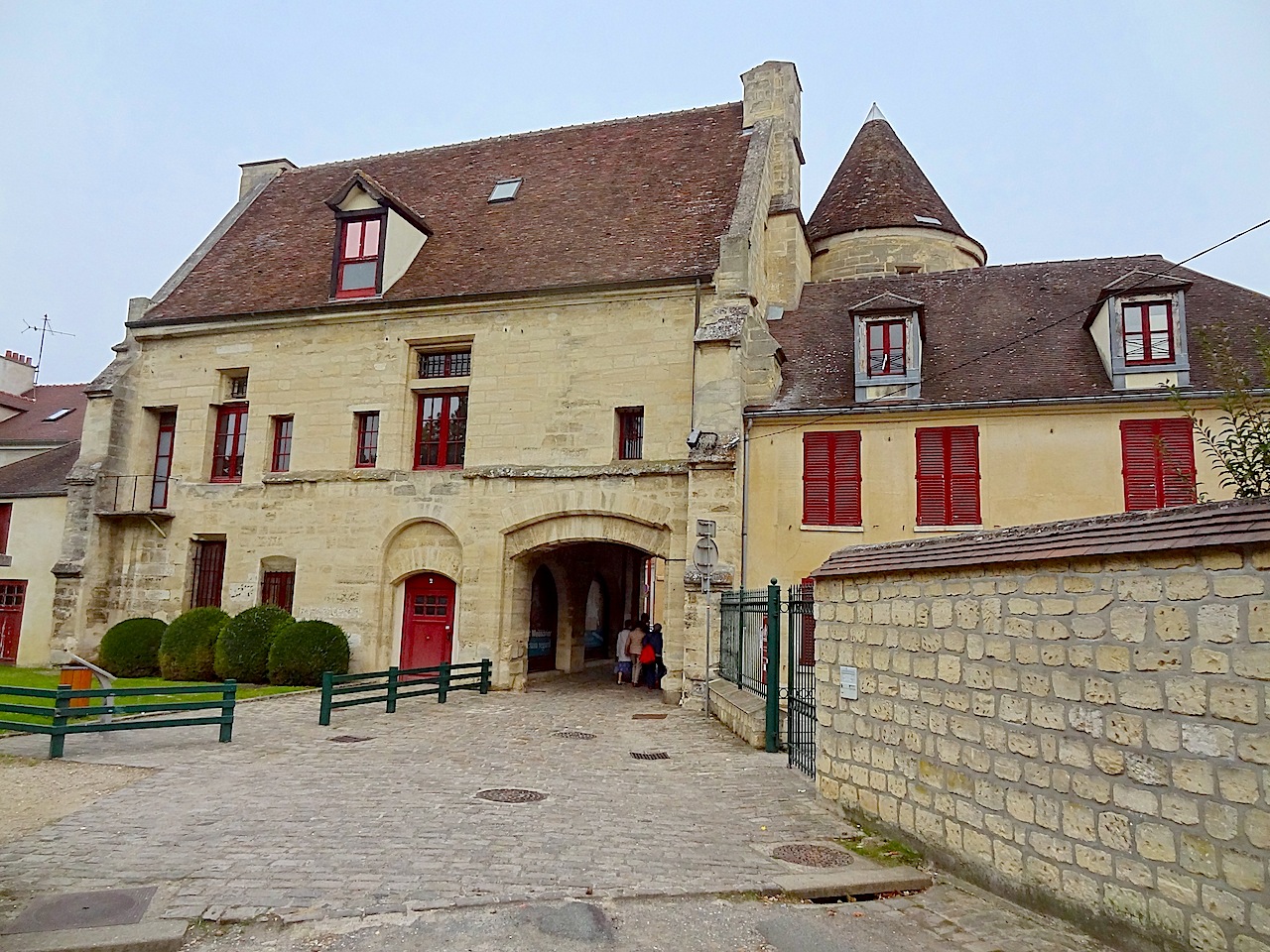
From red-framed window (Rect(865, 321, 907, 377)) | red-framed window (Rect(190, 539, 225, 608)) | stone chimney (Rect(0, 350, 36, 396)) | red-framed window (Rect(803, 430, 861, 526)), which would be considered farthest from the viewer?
stone chimney (Rect(0, 350, 36, 396))

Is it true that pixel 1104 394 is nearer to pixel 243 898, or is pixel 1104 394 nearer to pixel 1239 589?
pixel 1239 589

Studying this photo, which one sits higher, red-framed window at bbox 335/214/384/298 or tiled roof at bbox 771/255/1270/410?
red-framed window at bbox 335/214/384/298

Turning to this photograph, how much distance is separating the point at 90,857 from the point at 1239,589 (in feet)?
23.5

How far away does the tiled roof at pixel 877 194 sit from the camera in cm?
2211

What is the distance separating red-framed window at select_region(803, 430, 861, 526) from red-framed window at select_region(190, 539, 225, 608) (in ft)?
42.3

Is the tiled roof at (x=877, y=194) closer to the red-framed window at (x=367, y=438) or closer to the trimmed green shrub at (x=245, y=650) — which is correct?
the red-framed window at (x=367, y=438)

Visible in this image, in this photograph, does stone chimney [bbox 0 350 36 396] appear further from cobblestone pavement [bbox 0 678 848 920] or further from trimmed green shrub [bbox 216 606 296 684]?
cobblestone pavement [bbox 0 678 848 920]

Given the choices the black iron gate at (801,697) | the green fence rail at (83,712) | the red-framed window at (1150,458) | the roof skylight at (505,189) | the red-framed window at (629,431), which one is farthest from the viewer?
the roof skylight at (505,189)

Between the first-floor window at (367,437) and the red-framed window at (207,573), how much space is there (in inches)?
154

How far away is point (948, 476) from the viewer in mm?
15148

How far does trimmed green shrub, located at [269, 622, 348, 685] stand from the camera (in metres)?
16.2

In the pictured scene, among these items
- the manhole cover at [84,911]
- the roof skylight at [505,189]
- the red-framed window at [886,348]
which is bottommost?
the manhole cover at [84,911]

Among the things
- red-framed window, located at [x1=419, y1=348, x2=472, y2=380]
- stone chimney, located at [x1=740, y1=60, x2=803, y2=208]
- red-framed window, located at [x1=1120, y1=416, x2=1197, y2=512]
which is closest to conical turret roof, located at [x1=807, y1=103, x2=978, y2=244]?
stone chimney, located at [x1=740, y1=60, x2=803, y2=208]

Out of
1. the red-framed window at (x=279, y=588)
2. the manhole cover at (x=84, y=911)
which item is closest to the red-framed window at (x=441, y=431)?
the red-framed window at (x=279, y=588)
